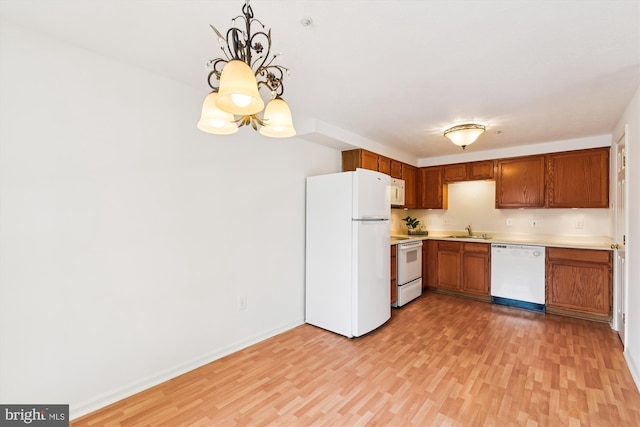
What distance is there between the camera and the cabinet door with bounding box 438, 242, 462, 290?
4.44 meters

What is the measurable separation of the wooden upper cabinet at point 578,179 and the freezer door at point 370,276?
99.7 inches

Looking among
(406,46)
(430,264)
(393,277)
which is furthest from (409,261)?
(406,46)

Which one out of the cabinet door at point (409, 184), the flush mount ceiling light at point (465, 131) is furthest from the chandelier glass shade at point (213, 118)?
the cabinet door at point (409, 184)

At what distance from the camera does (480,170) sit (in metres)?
4.55

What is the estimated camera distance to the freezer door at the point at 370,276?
2969 mm

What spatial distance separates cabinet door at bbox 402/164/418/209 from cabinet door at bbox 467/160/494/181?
2.84ft

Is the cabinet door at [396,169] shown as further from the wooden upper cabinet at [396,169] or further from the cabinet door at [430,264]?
the cabinet door at [430,264]

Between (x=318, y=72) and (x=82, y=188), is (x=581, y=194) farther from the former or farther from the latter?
(x=82, y=188)

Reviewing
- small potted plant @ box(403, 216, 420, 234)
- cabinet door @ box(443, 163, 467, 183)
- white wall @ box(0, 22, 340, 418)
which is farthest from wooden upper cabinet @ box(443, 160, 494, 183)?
white wall @ box(0, 22, 340, 418)

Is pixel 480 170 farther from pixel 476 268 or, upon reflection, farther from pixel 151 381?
pixel 151 381

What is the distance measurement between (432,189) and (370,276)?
8.79 ft

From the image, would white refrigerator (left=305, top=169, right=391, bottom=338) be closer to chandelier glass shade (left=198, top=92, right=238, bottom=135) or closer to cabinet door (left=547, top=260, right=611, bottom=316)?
chandelier glass shade (left=198, top=92, right=238, bottom=135)

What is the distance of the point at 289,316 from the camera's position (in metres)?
3.23

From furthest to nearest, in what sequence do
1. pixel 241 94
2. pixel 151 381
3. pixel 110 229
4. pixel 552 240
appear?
pixel 552 240 → pixel 151 381 → pixel 110 229 → pixel 241 94
